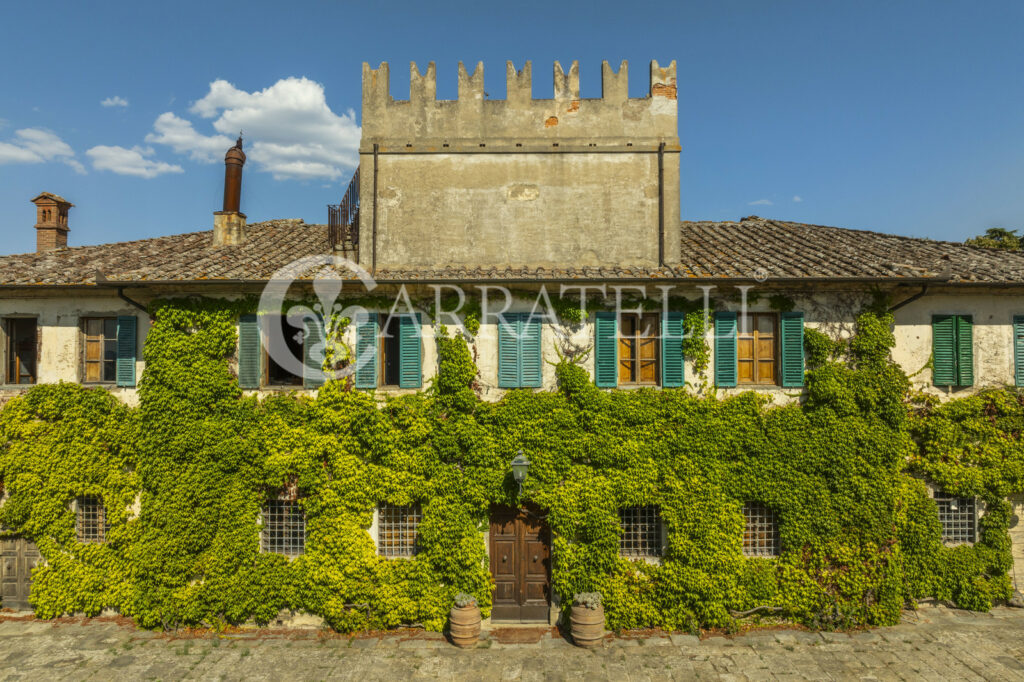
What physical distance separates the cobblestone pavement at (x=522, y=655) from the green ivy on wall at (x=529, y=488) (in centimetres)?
44

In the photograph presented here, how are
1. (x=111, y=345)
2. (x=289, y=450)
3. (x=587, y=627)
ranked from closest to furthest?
1. (x=587, y=627)
2. (x=289, y=450)
3. (x=111, y=345)

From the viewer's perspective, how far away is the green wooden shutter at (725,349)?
1111cm

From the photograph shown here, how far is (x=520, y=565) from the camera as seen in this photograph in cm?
1123

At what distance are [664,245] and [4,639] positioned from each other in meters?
15.4

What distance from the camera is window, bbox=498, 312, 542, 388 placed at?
Result: 437 inches

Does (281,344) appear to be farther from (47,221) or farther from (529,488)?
(47,221)

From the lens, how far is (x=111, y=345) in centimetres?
1178

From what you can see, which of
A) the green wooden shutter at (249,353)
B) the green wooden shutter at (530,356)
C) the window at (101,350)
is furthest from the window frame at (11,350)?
the green wooden shutter at (530,356)

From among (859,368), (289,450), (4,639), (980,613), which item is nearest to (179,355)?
(289,450)

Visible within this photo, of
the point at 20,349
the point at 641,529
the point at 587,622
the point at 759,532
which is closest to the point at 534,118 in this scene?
the point at 641,529

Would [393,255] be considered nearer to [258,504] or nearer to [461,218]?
[461,218]

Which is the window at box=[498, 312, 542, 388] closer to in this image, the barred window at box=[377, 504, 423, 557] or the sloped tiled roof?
the sloped tiled roof

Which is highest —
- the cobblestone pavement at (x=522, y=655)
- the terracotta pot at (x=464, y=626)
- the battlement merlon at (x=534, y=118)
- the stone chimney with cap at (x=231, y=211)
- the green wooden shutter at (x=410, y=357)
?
the battlement merlon at (x=534, y=118)

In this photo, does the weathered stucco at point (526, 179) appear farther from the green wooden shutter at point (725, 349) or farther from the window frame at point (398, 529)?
the window frame at point (398, 529)
